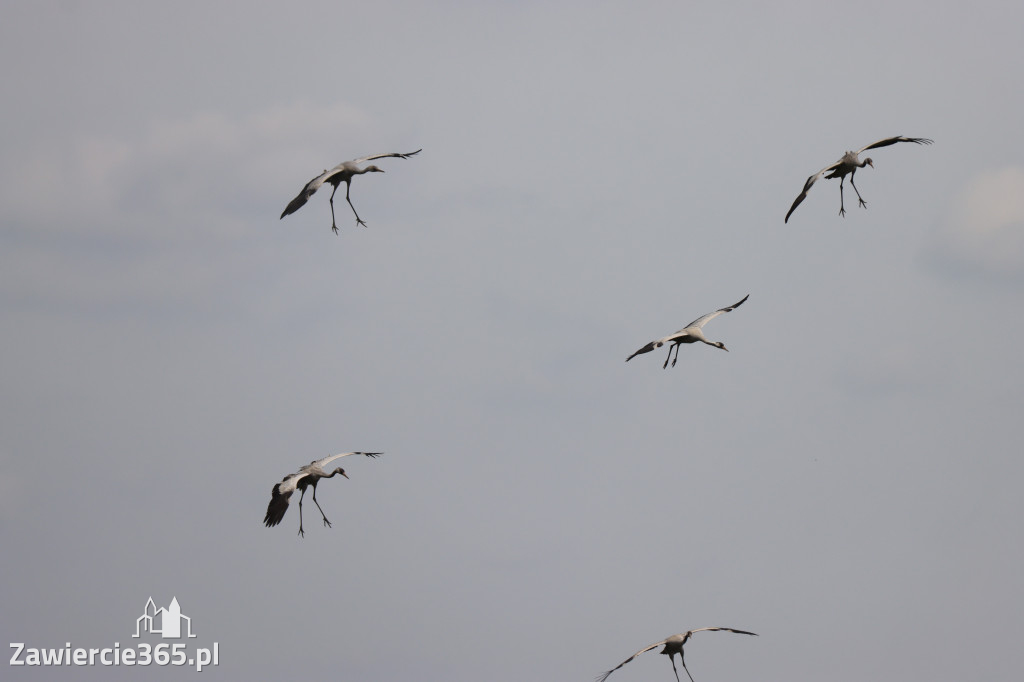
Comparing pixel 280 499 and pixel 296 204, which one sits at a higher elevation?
pixel 296 204

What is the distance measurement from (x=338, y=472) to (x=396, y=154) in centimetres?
1208

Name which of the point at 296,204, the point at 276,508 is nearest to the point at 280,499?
the point at 276,508

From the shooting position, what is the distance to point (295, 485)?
47.7 m

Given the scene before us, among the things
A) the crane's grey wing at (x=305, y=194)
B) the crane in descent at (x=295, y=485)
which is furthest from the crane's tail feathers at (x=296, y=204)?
the crane in descent at (x=295, y=485)

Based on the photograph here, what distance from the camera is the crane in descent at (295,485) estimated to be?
45.2m

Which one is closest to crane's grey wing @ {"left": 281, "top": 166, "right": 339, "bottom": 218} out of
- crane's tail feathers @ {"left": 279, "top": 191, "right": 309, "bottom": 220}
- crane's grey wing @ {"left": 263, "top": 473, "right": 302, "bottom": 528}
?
crane's tail feathers @ {"left": 279, "top": 191, "right": 309, "bottom": 220}

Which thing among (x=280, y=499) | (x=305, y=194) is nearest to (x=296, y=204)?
(x=305, y=194)

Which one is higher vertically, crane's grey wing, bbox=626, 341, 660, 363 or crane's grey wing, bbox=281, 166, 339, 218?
crane's grey wing, bbox=281, 166, 339, 218

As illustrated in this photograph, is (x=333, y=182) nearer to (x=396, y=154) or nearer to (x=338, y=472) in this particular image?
(x=396, y=154)

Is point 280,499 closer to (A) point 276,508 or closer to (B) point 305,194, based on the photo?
(A) point 276,508

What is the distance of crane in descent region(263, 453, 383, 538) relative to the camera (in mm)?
45219

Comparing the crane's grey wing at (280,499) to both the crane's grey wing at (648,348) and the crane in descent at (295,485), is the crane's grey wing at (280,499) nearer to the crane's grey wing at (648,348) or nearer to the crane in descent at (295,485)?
the crane in descent at (295,485)

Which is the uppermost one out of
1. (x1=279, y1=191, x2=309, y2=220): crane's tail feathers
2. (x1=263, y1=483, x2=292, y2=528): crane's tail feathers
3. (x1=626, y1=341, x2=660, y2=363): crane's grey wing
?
(x1=279, y1=191, x2=309, y2=220): crane's tail feathers

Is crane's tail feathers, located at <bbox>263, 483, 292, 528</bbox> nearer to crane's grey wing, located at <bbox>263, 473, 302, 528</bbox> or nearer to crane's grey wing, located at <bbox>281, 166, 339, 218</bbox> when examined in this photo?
crane's grey wing, located at <bbox>263, 473, 302, 528</bbox>
